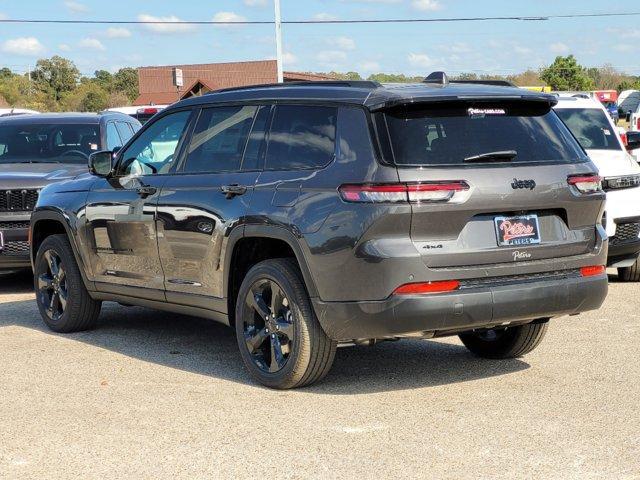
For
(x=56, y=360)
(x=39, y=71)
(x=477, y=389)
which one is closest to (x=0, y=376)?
(x=56, y=360)

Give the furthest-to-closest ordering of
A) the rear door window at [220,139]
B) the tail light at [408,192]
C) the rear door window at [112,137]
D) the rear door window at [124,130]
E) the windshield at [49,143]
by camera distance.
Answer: the rear door window at [124,130] < the rear door window at [112,137] < the windshield at [49,143] < the rear door window at [220,139] < the tail light at [408,192]

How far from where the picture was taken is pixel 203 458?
5.12 m

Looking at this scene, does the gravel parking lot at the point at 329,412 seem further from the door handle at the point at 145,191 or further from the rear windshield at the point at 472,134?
the rear windshield at the point at 472,134

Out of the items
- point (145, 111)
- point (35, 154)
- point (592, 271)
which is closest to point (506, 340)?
point (592, 271)

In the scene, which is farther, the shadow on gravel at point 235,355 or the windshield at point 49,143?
the windshield at point 49,143

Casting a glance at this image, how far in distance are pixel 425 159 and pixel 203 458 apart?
2.01m

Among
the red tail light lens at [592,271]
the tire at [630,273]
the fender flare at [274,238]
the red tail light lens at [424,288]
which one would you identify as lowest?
the tire at [630,273]

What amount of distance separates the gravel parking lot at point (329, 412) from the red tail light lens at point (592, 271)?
670mm

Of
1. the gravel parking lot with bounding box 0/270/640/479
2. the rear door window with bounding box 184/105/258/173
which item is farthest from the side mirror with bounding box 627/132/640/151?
the rear door window with bounding box 184/105/258/173

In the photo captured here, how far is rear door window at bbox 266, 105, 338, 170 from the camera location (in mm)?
6246

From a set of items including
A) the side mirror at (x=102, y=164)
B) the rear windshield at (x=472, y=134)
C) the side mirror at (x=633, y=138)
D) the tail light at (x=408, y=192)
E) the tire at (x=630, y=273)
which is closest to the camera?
the tail light at (x=408, y=192)

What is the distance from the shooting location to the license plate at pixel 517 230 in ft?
19.7

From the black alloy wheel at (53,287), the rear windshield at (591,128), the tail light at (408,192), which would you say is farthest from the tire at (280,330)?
the rear windshield at (591,128)

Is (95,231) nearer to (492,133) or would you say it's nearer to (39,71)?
(492,133)
